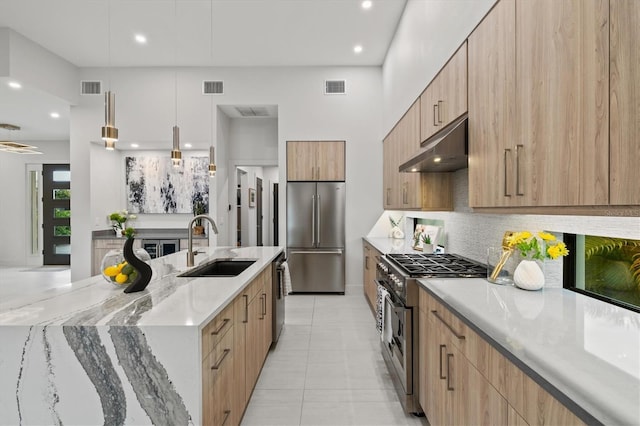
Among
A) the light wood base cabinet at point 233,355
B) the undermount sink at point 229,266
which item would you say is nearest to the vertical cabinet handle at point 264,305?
the light wood base cabinet at point 233,355

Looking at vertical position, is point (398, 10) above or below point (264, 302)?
above

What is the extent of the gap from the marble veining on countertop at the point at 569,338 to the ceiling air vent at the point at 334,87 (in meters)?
4.34

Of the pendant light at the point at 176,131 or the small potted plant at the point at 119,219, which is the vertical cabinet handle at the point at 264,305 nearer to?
the pendant light at the point at 176,131

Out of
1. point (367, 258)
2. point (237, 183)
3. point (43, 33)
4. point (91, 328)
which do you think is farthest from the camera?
point (237, 183)

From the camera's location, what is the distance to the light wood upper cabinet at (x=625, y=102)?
0.97m

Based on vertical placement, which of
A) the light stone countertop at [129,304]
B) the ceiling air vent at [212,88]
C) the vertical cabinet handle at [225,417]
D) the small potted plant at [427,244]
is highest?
the ceiling air vent at [212,88]

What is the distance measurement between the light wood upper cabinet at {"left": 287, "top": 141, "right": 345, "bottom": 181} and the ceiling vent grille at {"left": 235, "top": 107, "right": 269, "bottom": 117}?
→ 85 cm

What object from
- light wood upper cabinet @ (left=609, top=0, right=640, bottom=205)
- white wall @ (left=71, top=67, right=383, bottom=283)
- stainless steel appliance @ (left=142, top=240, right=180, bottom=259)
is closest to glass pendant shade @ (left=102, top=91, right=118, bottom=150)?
light wood upper cabinet @ (left=609, top=0, right=640, bottom=205)

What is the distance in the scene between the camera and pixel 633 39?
97 centimetres

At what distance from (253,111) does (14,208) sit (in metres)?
6.95

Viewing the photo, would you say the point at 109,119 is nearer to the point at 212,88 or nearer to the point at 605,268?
the point at 605,268

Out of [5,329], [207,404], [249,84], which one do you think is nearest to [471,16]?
[207,404]

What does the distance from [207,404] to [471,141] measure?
1970 millimetres

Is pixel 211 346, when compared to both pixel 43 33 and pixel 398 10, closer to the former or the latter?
pixel 398 10
